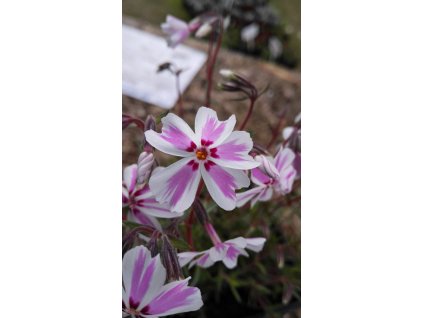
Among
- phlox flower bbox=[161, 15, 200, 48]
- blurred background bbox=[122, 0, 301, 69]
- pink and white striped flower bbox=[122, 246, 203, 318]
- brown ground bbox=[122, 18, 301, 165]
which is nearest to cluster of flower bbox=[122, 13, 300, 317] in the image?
pink and white striped flower bbox=[122, 246, 203, 318]

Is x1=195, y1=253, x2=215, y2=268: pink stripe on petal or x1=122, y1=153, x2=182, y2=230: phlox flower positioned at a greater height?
x1=122, y1=153, x2=182, y2=230: phlox flower

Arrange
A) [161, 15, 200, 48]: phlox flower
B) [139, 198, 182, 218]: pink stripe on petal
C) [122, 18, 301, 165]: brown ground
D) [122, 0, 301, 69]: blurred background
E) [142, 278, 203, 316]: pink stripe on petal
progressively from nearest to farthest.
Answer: [142, 278, 203, 316]: pink stripe on petal
[139, 198, 182, 218]: pink stripe on petal
[161, 15, 200, 48]: phlox flower
[122, 18, 301, 165]: brown ground
[122, 0, 301, 69]: blurred background

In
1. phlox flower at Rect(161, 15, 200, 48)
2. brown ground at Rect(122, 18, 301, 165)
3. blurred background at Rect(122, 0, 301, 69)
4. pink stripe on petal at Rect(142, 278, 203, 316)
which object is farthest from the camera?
blurred background at Rect(122, 0, 301, 69)

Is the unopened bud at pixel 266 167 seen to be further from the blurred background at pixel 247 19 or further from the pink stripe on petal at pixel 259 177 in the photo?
the blurred background at pixel 247 19

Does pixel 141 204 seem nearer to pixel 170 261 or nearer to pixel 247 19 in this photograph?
pixel 170 261

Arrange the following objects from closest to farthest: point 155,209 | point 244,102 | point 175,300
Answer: point 175,300 → point 155,209 → point 244,102

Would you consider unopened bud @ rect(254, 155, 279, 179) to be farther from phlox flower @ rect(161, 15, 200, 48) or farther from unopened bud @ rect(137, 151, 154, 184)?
phlox flower @ rect(161, 15, 200, 48)

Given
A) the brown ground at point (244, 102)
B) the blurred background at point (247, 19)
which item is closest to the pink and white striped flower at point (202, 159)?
the brown ground at point (244, 102)

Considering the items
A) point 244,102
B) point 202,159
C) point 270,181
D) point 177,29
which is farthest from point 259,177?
point 244,102
